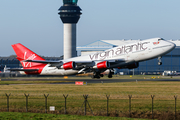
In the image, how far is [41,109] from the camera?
35344 millimetres

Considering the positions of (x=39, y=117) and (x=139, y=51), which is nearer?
(x=39, y=117)

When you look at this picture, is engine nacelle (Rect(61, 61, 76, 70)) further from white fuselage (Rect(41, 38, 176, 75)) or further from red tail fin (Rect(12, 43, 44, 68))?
red tail fin (Rect(12, 43, 44, 68))

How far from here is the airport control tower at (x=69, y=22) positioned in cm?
18788

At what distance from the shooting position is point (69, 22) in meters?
190

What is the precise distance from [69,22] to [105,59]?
122 metres

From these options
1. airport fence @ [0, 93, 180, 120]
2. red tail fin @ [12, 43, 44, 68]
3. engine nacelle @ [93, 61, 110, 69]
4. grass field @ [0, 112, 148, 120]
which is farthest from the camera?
red tail fin @ [12, 43, 44, 68]

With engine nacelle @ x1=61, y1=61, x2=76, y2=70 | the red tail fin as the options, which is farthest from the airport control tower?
engine nacelle @ x1=61, y1=61, x2=76, y2=70

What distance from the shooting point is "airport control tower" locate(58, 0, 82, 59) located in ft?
616

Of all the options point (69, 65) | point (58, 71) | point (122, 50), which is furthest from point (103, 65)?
point (58, 71)

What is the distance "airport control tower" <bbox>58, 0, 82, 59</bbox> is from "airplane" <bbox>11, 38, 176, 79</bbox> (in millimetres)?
108466

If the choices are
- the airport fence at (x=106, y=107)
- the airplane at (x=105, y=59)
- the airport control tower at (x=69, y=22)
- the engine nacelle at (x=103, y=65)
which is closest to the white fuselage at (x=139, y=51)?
the airplane at (x=105, y=59)

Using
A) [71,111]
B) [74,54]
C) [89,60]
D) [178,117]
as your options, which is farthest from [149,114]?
[74,54]

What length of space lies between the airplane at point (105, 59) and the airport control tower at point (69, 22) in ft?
356

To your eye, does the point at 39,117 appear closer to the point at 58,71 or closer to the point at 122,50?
the point at 122,50
